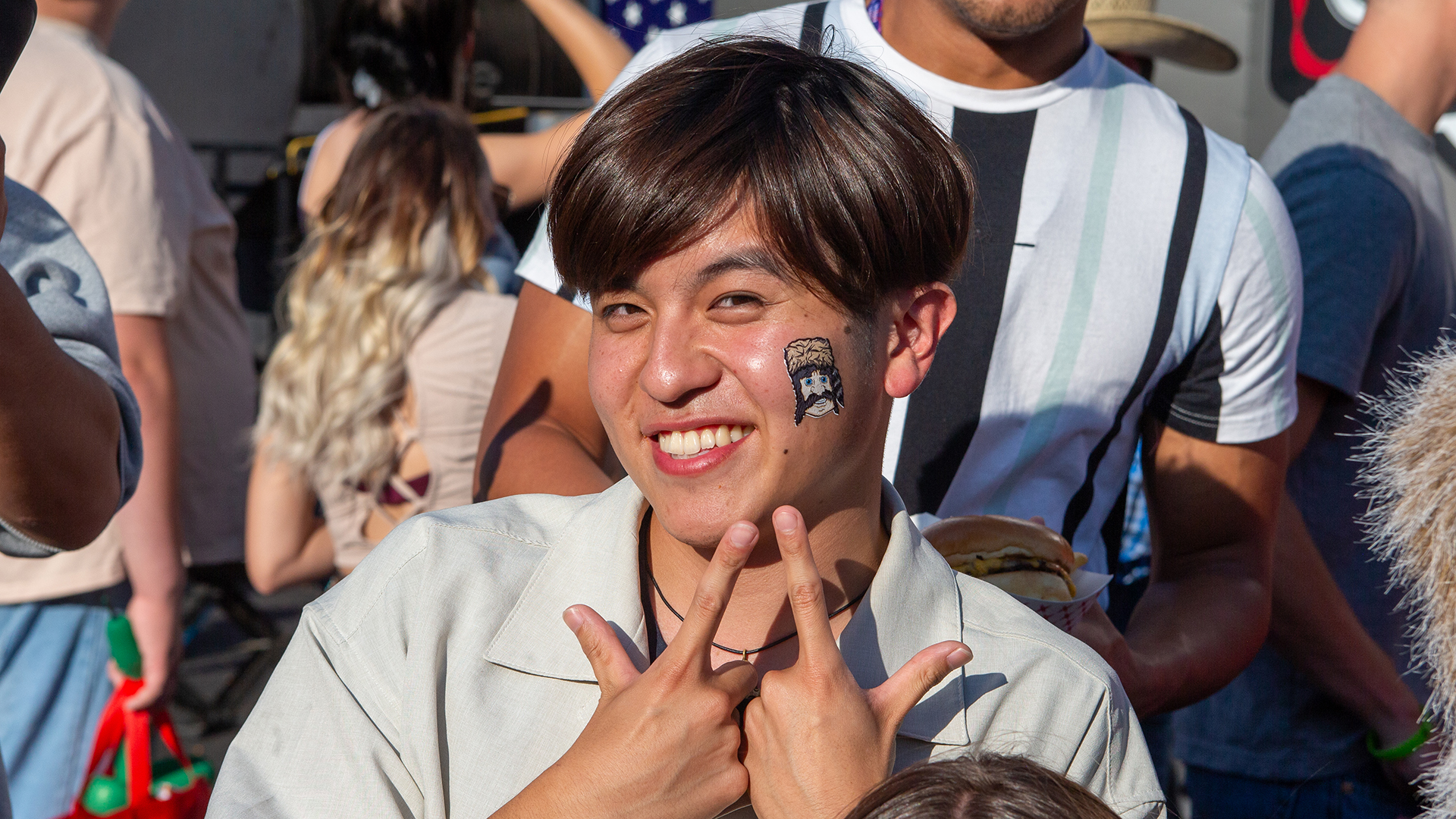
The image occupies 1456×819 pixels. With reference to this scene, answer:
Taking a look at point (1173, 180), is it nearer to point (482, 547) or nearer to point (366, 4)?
point (482, 547)

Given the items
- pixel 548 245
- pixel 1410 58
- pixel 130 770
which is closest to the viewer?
→ pixel 548 245

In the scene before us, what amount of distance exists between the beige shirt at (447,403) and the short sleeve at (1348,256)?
193 centimetres

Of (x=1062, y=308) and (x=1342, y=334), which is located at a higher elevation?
(x=1062, y=308)

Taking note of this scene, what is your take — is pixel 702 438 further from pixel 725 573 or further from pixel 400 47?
pixel 400 47

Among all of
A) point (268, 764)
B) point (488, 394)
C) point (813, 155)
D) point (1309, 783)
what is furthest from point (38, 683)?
point (1309, 783)

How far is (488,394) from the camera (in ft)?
10.6

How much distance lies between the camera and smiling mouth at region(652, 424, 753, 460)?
136 cm

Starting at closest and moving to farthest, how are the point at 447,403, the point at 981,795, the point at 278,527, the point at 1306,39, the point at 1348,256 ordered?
the point at 981,795
the point at 1348,256
the point at 447,403
the point at 278,527
the point at 1306,39

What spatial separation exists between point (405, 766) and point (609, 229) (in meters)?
0.63

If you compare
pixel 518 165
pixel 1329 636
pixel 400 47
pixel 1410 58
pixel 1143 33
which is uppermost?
pixel 1410 58

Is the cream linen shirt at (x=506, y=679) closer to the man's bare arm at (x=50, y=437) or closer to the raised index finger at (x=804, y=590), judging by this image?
the raised index finger at (x=804, y=590)

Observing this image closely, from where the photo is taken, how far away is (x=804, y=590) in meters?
1.25

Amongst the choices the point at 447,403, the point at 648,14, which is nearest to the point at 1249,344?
the point at 447,403

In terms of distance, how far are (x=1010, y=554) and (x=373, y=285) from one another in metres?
2.13
